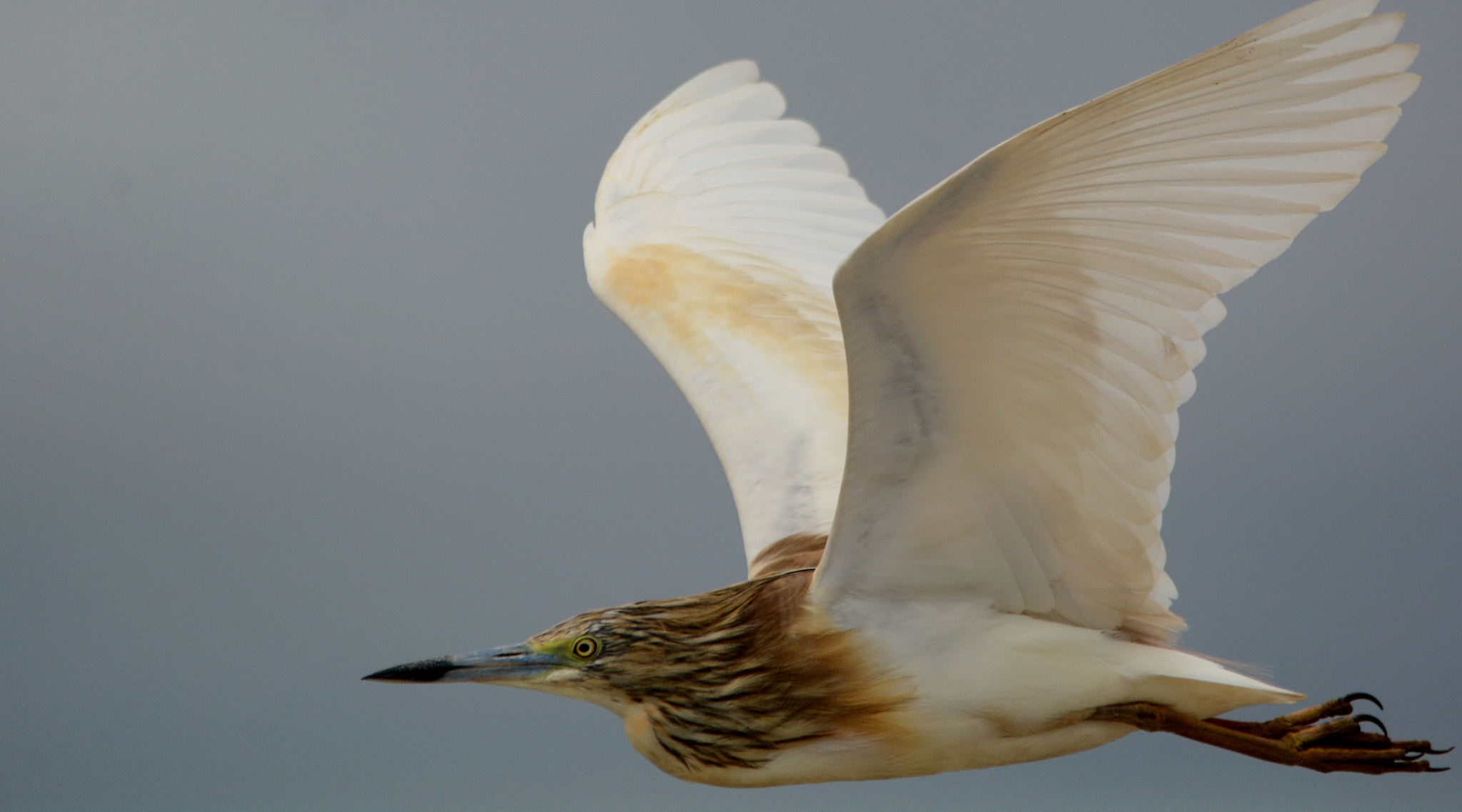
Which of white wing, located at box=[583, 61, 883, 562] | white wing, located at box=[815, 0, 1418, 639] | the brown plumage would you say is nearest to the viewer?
white wing, located at box=[815, 0, 1418, 639]

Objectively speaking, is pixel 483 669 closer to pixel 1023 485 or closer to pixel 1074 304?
pixel 1023 485

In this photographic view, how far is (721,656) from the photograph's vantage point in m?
2.06

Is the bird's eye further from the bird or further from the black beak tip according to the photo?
the black beak tip

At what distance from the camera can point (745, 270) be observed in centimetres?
312

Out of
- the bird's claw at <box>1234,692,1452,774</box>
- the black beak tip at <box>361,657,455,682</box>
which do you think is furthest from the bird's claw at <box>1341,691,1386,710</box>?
the black beak tip at <box>361,657,455,682</box>

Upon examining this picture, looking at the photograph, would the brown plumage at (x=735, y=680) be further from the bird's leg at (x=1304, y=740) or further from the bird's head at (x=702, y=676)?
the bird's leg at (x=1304, y=740)

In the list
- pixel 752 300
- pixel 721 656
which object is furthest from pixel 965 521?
pixel 752 300

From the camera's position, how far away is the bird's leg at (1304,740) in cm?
206

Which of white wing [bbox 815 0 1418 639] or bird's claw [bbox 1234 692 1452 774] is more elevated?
white wing [bbox 815 0 1418 639]

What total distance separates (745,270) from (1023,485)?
129 centimetres

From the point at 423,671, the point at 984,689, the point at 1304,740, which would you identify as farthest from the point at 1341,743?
the point at 423,671

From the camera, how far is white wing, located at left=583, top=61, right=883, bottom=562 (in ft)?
9.13

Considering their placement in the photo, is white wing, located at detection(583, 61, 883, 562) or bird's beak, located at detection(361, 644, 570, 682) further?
white wing, located at detection(583, 61, 883, 562)

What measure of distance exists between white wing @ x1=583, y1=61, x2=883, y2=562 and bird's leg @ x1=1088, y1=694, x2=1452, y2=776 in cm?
80
